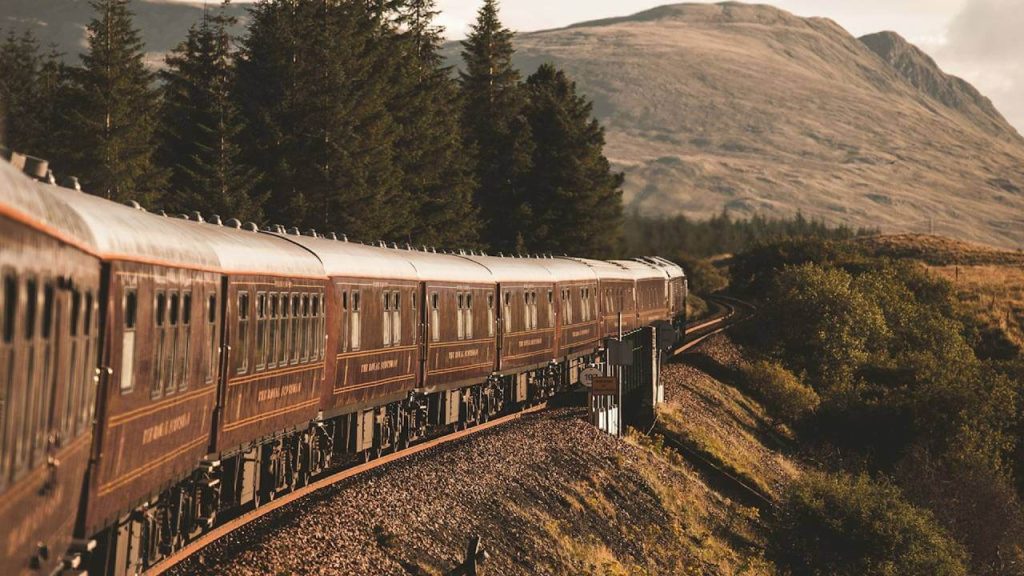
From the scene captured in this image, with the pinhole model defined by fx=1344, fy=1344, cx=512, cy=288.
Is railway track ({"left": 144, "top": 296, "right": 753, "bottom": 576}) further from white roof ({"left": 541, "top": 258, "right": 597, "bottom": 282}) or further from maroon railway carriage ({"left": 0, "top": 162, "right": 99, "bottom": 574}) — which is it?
maroon railway carriage ({"left": 0, "top": 162, "right": 99, "bottom": 574})

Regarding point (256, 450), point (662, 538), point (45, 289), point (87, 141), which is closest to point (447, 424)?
point (662, 538)

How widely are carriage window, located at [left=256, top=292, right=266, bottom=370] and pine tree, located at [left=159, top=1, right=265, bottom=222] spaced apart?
36.2m

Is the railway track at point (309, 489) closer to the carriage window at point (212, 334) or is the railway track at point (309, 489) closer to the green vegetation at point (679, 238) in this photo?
the carriage window at point (212, 334)

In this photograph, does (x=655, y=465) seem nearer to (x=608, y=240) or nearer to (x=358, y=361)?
(x=358, y=361)

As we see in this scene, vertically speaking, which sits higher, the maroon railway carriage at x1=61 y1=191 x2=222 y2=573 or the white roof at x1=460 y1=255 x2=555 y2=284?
the white roof at x1=460 y1=255 x2=555 y2=284

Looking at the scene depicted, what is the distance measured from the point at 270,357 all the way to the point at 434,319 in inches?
370

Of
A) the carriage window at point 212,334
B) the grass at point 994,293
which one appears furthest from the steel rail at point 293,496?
the grass at point 994,293

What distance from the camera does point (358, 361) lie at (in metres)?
21.7

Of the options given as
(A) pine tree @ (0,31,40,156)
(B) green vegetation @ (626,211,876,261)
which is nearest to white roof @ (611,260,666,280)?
(A) pine tree @ (0,31,40,156)

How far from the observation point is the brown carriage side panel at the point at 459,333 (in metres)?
Answer: 26.2

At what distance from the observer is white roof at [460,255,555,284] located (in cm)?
3098

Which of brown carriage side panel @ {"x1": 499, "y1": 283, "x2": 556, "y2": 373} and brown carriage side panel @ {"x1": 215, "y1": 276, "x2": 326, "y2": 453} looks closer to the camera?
brown carriage side panel @ {"x1": 215, "y1": 276, "x2": 326, "y2": 453}

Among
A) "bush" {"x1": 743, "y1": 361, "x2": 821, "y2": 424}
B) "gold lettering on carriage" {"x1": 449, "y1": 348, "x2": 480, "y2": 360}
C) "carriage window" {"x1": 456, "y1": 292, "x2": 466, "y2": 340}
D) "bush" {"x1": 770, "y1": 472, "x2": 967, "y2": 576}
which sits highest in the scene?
"carriage window" {"x1": 456, "y1": 292, "x2": 466, "y2": 340}

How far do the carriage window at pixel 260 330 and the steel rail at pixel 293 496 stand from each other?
6.44ft
